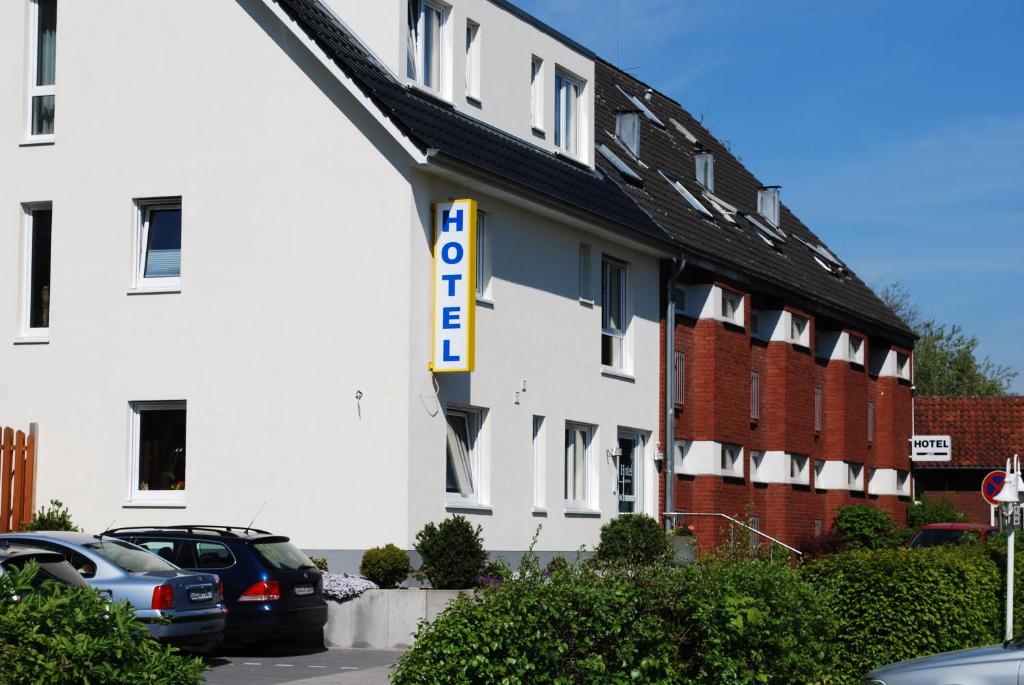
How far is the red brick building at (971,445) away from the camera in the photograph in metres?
46.4

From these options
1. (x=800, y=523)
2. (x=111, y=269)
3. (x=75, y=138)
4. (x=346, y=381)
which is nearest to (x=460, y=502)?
(x=346, y=381)

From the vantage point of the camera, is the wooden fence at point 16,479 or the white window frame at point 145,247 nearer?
the wooden fence at point 16,479

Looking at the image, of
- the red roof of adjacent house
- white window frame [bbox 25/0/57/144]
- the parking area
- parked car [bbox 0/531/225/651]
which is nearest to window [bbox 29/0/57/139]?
white window frame [bbox 25/0/57/144]

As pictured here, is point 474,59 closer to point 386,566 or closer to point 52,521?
point 386,566

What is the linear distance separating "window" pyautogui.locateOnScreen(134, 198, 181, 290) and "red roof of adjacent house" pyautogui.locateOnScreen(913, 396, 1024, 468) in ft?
94.4

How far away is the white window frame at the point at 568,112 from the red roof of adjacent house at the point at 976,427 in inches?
844

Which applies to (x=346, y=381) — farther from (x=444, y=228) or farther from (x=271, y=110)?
(x=271, y=110)

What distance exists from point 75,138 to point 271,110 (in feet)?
11.0

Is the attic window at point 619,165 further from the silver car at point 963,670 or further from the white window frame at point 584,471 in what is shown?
the silver car at point 963,670

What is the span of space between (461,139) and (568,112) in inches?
234

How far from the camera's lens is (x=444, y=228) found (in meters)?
21.5

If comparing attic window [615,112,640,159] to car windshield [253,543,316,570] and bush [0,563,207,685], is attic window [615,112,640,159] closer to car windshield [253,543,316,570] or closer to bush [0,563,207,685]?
car windshield [253,543,316,570]

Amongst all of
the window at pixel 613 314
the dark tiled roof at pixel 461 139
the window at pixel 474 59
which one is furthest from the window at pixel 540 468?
the window at pixel 474 59

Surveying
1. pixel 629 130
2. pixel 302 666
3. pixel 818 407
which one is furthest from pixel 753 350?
pixel 302 666
